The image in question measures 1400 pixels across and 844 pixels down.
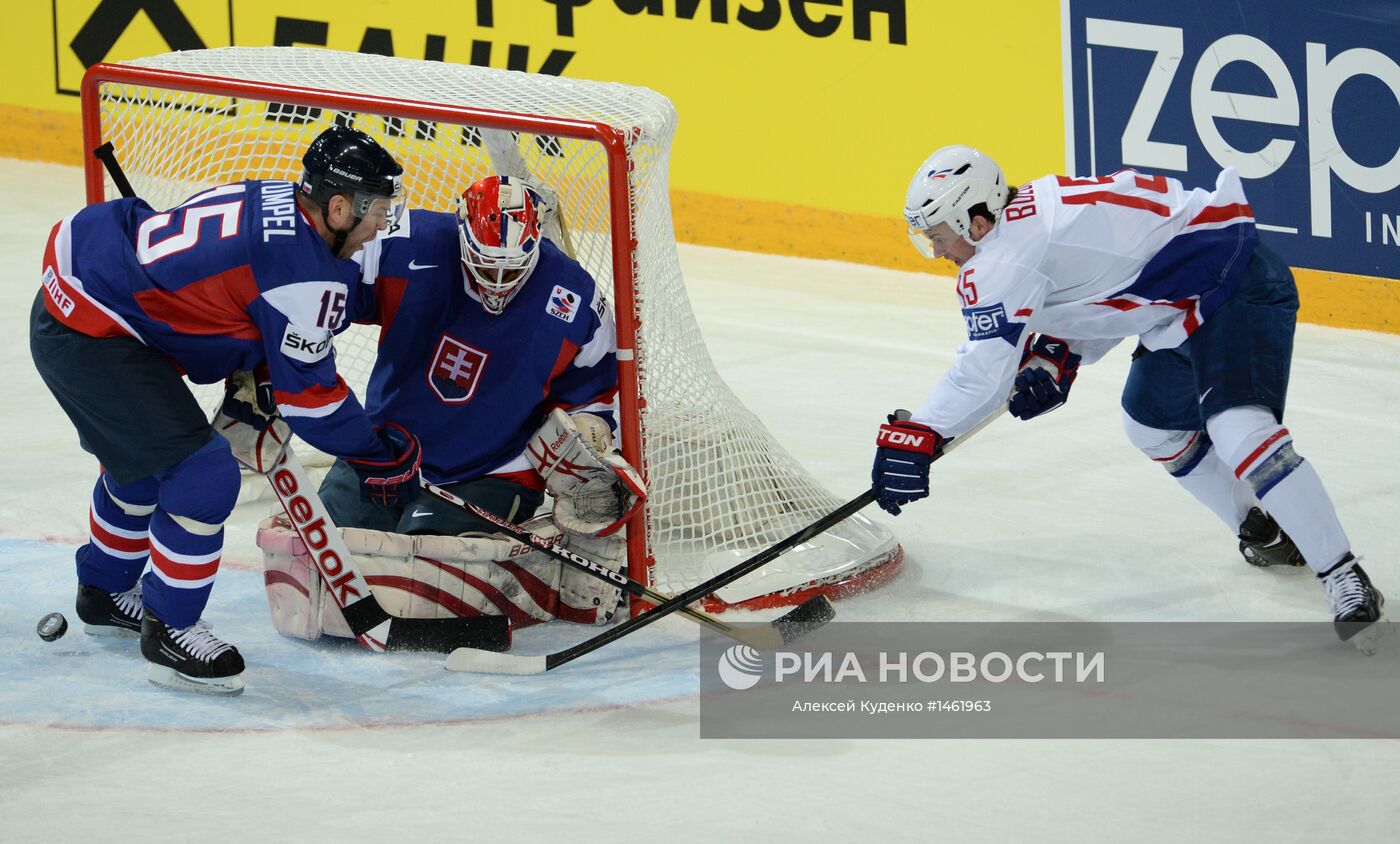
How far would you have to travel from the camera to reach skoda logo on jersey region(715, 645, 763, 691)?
3557 mm

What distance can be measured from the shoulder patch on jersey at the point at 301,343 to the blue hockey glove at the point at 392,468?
10.7 inches

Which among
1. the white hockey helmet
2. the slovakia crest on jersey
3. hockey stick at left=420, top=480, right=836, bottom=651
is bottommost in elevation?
hockey stick at left=420, top=480, right=836, bottom=651

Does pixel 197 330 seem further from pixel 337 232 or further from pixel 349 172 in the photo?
pixel 349 172

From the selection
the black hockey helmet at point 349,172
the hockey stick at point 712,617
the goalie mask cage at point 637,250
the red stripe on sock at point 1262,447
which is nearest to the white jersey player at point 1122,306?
the red stripe on sock at point 1262,447

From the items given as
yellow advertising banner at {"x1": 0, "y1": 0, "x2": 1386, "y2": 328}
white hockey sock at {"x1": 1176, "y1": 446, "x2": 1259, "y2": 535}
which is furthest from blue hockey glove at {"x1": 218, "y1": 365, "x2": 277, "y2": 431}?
yellow advertising banner at {"x1": 0, "y1": 0, "x2": 1386, "y2": 328}

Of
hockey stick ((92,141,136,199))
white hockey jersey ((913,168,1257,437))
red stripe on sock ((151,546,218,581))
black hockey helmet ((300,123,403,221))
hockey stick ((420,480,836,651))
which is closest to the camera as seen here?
black hockey helmet ((300,123,403,221))

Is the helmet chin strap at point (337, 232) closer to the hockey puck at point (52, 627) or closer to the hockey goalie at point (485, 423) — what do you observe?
the hockey goalie at point (485, 423)

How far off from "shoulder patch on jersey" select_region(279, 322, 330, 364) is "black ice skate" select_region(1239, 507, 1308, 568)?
210cm

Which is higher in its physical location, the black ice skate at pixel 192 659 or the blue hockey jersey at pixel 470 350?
the blue hockey jersey at pixel 470 350

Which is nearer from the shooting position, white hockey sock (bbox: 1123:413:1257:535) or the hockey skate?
the hockey skate

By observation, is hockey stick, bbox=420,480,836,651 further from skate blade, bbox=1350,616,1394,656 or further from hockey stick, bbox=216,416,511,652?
skate blade, bbox=1350,616,1394,656

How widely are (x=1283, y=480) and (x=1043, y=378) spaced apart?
1.72ft

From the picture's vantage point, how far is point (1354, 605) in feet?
11.8

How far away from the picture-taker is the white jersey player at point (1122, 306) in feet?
11.7
